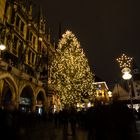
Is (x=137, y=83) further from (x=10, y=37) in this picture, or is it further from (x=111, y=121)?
(x=111, y=121)

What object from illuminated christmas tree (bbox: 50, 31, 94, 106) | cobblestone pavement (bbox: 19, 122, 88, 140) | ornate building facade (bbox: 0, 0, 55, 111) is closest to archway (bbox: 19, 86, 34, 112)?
ornate building facade (bbox: 0, 0, 55, 111)

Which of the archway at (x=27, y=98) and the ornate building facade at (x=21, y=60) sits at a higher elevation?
the ornate building facade at (x=21, y=60)

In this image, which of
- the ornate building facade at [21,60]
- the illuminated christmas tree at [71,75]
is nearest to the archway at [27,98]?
the ornate building facade at [21,60]

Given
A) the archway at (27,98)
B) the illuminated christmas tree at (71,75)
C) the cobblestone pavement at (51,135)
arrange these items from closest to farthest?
the cobblestone pavement at (51,135) → the archway at (27,98) → the illuminated christmas tree at (71,75)

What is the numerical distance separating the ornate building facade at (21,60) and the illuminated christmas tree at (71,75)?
231 centimetres

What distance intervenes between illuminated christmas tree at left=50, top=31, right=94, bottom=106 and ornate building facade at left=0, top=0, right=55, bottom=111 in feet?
7.58

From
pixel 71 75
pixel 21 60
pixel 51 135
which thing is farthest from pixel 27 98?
pixel 51 135

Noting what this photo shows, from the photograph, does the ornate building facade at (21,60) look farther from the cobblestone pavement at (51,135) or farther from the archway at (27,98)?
the cobblestone pavement at (51,135)

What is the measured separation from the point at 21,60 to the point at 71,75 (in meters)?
10.4

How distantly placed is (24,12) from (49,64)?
39.0ft

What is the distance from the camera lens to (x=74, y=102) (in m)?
33.9

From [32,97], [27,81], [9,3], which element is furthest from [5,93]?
[9,3]

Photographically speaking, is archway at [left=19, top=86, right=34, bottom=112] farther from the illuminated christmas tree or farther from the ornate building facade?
the illuminated christmas tree

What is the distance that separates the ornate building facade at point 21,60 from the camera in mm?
23328
